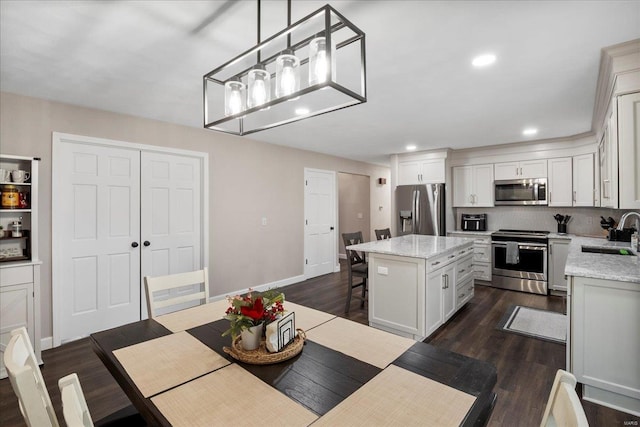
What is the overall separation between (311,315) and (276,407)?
2.79 feet

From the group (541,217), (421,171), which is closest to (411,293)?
(421,171)

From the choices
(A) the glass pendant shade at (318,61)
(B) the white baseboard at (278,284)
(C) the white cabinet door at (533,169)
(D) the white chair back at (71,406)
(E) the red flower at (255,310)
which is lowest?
(B) the white baseboard at (278,284)

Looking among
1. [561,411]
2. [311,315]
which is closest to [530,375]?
[311,315]

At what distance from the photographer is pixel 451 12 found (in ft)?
A: 5.57

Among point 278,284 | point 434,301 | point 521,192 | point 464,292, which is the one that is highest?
point 521,192

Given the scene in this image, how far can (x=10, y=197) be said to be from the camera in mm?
2611

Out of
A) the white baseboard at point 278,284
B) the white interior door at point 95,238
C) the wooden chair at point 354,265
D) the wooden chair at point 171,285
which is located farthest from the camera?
the white baseboard at point 278,284

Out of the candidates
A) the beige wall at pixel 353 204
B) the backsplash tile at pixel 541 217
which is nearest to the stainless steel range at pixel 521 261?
the backsplash tile at pixel 541 217

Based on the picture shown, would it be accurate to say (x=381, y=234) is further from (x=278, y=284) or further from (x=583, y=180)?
(x=583, y=180)

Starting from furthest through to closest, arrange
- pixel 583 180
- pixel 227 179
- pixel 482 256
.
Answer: pixel 482 256 < pixel 583 180 < pixel 227 179

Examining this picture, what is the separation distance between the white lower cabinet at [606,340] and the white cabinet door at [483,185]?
3.57 meters

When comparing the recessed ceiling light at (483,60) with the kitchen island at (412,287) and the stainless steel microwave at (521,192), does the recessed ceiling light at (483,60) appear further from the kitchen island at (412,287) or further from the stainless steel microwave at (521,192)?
the stainless steel microwave at (521,192)

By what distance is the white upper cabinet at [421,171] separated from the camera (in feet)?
18.6

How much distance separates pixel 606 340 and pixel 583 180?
3.51 metres
